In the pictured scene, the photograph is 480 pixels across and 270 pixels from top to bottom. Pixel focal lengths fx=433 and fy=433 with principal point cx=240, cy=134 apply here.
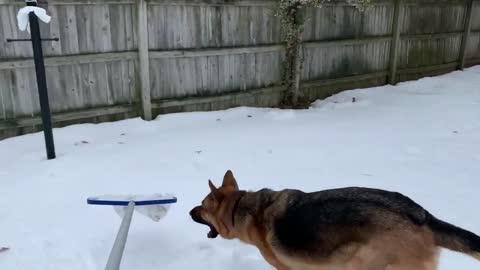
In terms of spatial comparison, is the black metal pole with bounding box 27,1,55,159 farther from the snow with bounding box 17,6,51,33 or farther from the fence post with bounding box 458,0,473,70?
the fence post with bounding box 458,0,473,70

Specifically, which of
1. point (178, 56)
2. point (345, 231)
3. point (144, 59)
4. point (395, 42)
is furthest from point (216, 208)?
point (395, 42)

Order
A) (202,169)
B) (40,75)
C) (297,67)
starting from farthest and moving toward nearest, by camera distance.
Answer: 1. (297,67)
2. (202,169)
3. (40,75)

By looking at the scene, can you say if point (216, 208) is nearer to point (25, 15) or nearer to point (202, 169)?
point (202, 169)

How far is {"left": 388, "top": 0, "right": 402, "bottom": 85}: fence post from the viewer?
9492 millimetres

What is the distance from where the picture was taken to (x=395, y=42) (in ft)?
31.7

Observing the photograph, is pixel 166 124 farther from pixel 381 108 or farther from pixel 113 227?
pixel 381 108

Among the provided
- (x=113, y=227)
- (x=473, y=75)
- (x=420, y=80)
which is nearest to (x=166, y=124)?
(x=113, y=227)

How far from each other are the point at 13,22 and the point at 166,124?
7.60 feet

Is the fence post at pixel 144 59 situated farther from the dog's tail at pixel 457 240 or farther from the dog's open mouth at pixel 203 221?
the dog's tail at pixel 457 240

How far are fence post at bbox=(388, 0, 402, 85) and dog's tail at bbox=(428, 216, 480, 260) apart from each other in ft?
27.1

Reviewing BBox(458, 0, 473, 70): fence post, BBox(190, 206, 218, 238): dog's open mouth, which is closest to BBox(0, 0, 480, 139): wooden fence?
BBox(458, 0, 473, 70): fence post

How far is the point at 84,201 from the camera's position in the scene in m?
3.79

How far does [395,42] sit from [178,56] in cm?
548

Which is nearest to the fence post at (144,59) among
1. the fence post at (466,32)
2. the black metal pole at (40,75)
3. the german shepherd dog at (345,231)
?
the black metal pole at (40,75)
